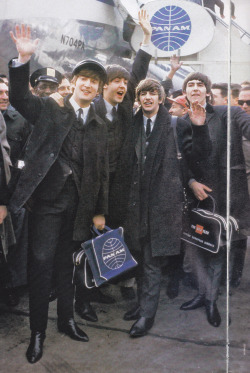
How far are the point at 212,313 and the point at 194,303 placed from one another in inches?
5.7

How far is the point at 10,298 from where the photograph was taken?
312cm

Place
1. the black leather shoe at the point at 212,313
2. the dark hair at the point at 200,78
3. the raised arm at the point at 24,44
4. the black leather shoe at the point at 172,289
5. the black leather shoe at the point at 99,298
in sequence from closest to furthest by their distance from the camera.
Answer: the raised arm at the point at 24,44 < the dark hair at the point at 200,78 < the black leather shoe at the point at 212,313 < the black leather shoe at the point at 172,289 < the black leather shoe at the point at 99,298

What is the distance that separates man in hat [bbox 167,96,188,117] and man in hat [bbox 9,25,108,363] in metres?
0.54

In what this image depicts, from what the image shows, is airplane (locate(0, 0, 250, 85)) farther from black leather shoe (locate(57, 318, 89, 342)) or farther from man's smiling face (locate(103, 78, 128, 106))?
black leather shoe (locate(57, 318, 89, 342))

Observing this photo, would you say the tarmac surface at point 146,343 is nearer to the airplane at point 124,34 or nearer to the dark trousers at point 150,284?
the dark trousers at point 150,284

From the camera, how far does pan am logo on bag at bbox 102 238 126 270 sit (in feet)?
8.41

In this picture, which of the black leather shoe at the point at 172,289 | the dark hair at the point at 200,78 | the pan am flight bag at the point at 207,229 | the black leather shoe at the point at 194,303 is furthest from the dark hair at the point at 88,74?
the black leather shoe at the point at 194,303

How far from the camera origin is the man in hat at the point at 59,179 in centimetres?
246

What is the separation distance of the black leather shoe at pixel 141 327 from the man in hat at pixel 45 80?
62.4 inches

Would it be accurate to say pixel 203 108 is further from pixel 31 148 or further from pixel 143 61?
pixel 31 148

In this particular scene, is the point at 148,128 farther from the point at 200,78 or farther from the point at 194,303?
the point at 194,303

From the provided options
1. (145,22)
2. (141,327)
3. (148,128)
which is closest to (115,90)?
(148,128)

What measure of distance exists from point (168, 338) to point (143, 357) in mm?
247

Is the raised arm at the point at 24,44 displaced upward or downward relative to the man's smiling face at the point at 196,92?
upward
